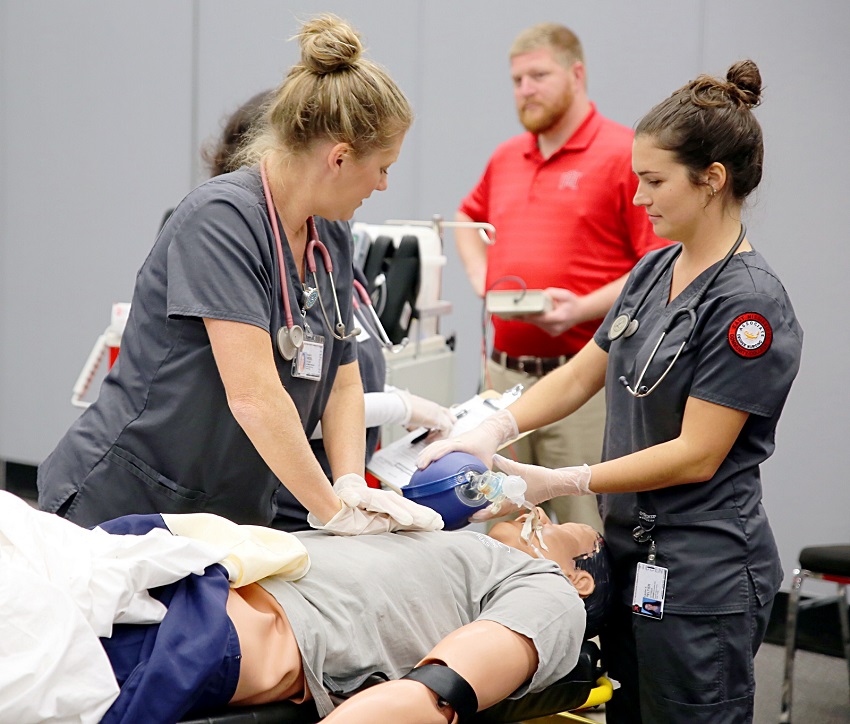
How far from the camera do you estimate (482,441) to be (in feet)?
6.47

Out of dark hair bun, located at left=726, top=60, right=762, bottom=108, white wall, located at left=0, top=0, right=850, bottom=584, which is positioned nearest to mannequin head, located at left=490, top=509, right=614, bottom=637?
dark hair bun, located at left=726, top=60, right=762, bottom=108

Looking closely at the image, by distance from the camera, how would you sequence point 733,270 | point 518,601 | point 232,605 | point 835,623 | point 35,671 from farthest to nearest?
1. point 835,623
2. point 733,270
3. point 518,601
4. point 232,605
5. point 35,671

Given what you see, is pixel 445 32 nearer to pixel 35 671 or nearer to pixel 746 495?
pixel 746 495

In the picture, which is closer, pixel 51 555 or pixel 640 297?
pixel 51 555

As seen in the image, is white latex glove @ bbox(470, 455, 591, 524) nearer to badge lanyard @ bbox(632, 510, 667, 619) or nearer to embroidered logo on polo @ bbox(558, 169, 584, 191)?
badge lanyard @ bbox(632, 510, 667, 619)

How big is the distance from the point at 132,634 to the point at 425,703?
41 centimetres

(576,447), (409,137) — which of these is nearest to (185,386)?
(576,447)

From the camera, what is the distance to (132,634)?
1.33 meters

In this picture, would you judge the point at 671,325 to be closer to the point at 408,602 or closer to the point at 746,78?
the point at 746,78

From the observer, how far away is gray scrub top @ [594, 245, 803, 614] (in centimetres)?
165

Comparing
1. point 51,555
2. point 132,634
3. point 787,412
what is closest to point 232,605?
point 132,634

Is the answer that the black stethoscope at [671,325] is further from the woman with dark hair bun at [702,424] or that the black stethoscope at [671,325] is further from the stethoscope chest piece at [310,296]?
the stethoscope chest piece at [310,296]

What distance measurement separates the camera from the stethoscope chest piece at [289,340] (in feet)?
5.56

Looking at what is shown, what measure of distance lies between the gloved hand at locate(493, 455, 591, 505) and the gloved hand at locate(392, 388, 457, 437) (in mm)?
298
